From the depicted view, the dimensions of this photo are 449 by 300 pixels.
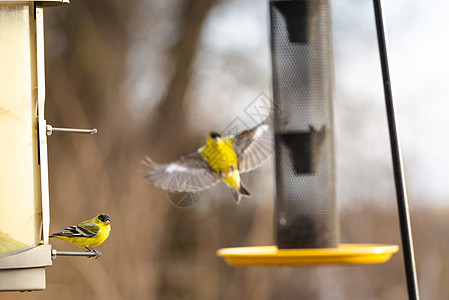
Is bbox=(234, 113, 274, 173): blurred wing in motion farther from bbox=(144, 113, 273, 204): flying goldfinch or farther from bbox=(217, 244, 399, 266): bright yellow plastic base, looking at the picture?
bbox=(217, 244, 399, 266): bright yellow plastic base

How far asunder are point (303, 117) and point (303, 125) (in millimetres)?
49

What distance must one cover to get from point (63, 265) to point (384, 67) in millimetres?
6291

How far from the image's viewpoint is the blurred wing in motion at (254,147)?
14.6ft

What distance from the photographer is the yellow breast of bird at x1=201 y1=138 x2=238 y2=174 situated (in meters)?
4.31

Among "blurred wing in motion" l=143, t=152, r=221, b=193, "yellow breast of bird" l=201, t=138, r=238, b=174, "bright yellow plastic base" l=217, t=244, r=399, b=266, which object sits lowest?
"bright yellow plastic base" l=217, t=244, r=399, b=266

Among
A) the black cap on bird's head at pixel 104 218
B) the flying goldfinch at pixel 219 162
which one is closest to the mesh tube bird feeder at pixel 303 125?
the flying goldfinch at pixel 219 162

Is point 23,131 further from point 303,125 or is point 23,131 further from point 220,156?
point 220,156

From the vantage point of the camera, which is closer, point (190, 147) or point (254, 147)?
point (254, 147)

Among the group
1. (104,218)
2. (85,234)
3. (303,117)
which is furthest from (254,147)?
(85,234)

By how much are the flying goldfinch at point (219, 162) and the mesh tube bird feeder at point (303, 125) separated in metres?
0.58

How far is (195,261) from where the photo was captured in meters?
9.25

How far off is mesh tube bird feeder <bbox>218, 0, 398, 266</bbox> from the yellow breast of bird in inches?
27.0

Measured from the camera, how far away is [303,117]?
3.63 meters

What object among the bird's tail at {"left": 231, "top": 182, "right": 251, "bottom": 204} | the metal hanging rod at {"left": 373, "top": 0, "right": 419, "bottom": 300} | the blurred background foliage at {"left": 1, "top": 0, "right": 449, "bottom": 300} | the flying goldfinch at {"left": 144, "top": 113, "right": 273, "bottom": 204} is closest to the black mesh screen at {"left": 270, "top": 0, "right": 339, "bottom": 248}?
the flying goldfinch at {"left": 144, "top": 113, "right": 273, "bottom": 204}
